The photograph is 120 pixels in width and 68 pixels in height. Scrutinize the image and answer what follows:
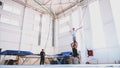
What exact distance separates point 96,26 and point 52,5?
417 centimetres

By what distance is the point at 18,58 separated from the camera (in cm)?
638

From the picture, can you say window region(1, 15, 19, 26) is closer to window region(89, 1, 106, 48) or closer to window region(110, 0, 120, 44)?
window region(89, 1, 106, 48)

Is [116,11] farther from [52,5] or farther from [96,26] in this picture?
[52,5]

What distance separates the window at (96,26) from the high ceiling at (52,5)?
1.25 metres

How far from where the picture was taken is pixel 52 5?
28.3 feet

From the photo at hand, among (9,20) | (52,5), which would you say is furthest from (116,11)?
(9,20)

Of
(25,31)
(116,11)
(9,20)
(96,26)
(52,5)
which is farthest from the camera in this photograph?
(52,5)

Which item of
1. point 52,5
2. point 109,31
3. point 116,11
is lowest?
point 109,31

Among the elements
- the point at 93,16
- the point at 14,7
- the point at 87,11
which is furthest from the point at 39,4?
the point at 93,16

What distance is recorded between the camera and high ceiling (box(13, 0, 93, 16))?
26.3ft

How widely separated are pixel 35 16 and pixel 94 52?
217 inches

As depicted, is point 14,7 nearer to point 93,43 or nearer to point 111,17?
point 93,43

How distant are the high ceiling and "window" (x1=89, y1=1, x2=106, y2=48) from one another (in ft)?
4.09

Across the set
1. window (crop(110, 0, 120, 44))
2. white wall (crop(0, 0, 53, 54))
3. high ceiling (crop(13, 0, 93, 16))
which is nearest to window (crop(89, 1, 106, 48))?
window (crop(110, 0, 120, 44))
